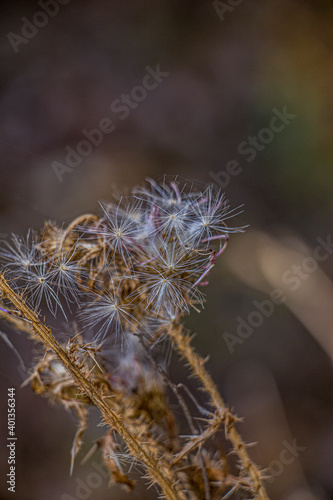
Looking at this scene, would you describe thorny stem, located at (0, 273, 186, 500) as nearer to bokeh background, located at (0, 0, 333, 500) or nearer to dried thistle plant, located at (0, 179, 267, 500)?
dried thistle plant, located at (0, 179, 267, 500)

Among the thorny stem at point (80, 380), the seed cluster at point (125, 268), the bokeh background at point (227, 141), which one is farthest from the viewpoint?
the bokeh background at point (227, 141)

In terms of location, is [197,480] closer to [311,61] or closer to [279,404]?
[279,404]

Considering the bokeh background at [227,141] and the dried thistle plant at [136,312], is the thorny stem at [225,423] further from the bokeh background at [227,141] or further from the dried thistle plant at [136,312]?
the bokeh background at [227,141]

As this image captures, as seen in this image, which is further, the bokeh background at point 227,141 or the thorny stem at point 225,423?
the bokeh background at point 227,141

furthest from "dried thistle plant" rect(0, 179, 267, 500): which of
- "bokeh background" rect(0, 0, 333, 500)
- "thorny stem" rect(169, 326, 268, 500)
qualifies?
"bokeh background" rect(0, 0, 333, 500)

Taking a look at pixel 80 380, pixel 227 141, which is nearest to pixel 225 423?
pixel 80 380

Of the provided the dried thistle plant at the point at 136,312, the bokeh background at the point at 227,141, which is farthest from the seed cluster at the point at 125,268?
the bokeh background at the point at 227,141

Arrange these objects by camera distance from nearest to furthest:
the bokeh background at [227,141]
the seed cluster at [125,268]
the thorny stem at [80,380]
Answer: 1. the thorny stem at [80,380]
2. the seed cluster at [125,268]
3. the bokeh background at [227,141]

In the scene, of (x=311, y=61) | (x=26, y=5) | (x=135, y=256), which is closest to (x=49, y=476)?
(x=135, y=256)
